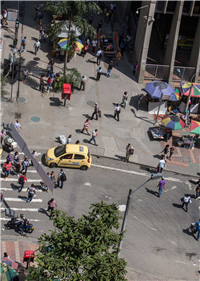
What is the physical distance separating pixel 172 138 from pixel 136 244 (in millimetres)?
Result: 11827

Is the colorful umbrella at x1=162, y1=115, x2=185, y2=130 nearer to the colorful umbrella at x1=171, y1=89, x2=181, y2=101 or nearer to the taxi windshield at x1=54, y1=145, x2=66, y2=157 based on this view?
the colorful umbrella at x1=171, y1=89, x2=181, y2=101

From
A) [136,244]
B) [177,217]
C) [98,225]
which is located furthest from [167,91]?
[98,225]

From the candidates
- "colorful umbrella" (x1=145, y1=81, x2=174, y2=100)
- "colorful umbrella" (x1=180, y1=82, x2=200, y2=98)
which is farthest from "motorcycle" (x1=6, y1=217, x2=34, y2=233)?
"colorful umbrella" (x1=180, y1=82, x2=200, y2=98)

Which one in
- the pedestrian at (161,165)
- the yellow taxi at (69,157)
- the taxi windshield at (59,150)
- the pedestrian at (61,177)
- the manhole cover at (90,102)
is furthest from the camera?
the manhole cover at (90,102)

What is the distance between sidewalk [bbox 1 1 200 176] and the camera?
3067cm

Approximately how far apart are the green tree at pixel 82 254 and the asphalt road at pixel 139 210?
8.15 m

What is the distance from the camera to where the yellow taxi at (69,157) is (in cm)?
2759

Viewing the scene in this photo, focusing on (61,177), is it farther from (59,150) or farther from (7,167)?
(7,167)

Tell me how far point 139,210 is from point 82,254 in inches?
477

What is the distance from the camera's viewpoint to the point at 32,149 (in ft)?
96.1

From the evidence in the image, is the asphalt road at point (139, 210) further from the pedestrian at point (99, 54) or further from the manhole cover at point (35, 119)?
the pedestrian at point (99, 54)

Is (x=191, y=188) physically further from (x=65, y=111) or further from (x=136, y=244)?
(x=65, y=111)

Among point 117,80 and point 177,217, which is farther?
point 117,80

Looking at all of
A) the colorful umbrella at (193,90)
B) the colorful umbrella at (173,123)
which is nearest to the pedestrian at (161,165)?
the colorful umbrella at (173,123)
